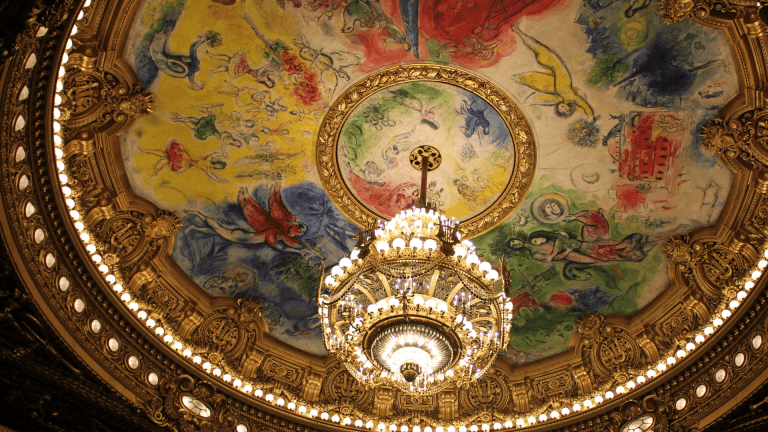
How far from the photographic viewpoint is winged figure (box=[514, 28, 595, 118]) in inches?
449

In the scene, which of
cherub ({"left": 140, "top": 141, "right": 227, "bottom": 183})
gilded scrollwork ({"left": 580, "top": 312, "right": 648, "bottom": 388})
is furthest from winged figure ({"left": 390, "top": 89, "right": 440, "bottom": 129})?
gilded scrollwork ({"left": 580, "top": 312, "right": 648, "bottom": 388})

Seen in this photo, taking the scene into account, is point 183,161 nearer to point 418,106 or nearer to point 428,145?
point 418,106

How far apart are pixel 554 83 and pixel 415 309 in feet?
17.2

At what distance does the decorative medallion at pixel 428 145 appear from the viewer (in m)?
12.4

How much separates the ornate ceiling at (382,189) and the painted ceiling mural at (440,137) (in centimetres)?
4

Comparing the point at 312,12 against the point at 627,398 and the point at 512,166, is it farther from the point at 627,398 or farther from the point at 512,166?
the point at 627,398

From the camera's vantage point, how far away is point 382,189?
1377cm

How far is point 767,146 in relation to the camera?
10836mm

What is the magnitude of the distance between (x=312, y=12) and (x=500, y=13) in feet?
10.5

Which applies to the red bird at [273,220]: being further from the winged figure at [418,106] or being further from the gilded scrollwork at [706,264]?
the gilded scrollwork at [706,264]

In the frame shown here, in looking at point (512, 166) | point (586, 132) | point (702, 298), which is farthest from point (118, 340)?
point (702, 298)

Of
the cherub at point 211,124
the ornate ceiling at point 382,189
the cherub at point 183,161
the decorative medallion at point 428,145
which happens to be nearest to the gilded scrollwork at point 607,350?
the ornate ceiling at point 382,189

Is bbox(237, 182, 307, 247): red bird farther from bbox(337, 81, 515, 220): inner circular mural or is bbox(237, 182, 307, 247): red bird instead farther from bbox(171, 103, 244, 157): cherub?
bbox(337, 81, 515, 220): inner circular mural

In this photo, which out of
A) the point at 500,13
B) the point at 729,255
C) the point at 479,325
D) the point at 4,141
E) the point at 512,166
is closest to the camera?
the point at 4,141
